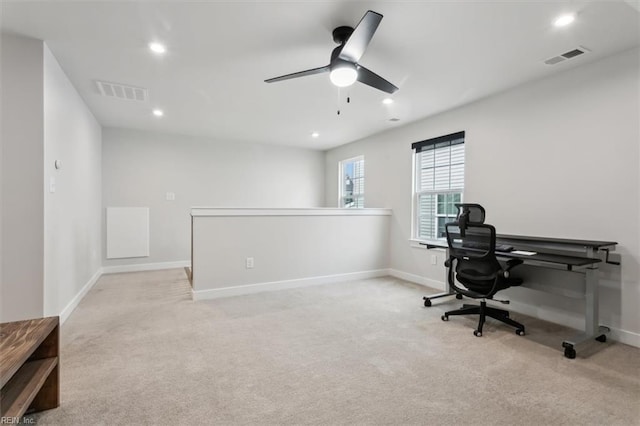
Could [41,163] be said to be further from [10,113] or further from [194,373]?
[194,373]

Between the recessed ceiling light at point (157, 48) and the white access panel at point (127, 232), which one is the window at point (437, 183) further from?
the white access panel at point (127, 232)

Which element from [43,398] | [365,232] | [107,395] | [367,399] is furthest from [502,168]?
[43,398]

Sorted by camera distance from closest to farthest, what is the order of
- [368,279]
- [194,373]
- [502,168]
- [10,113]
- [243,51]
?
1. [194,373]
2. [10,113]
3. [243,51]
4. [502,168]
5. [368,279]

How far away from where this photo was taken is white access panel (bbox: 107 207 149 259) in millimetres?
5262

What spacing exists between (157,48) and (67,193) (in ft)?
5.81

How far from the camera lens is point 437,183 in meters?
4.48

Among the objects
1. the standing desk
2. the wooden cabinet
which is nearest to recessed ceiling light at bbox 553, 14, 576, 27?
the standing desk

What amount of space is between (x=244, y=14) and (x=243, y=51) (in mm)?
538

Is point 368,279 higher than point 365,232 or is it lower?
lower

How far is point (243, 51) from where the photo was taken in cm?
271

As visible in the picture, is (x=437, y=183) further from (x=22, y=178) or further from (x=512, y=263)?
(x=22, y=178)

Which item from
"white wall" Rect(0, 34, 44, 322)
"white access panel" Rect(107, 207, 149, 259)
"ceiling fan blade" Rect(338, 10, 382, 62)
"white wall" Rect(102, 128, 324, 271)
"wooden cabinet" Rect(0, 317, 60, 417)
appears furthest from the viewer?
"white wall" Rect(102, 128, 324, 271)

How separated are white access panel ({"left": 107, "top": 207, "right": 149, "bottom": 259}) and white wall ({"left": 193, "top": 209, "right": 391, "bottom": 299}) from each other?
2288mm

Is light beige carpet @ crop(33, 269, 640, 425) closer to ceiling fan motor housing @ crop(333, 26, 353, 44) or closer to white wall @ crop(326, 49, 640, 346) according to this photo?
white wall @ crop(326, 49, 640, 346)
